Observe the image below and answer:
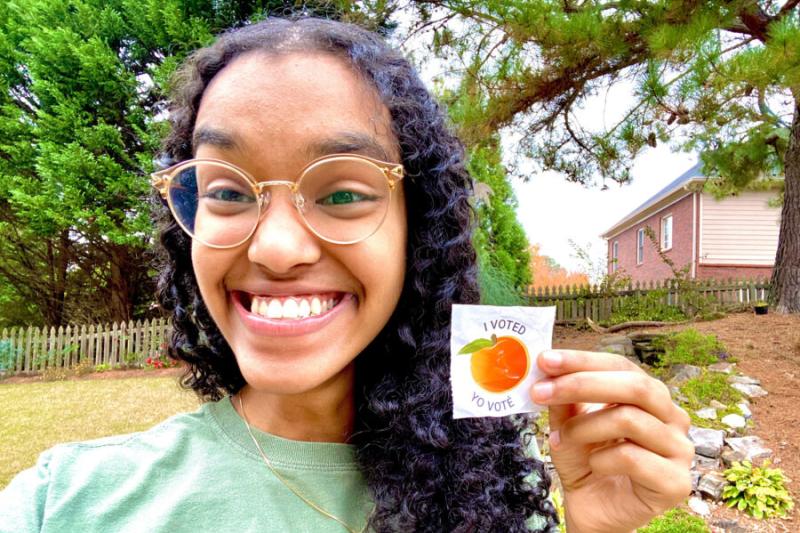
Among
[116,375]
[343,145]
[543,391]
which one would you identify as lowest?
[116,375]

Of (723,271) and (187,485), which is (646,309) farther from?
(187,485)

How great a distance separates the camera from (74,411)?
6527 millimetres

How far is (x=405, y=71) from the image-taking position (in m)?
1.32

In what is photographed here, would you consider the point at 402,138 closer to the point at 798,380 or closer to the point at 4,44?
the point at 798,380

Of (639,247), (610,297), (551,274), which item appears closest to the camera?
(610,297)

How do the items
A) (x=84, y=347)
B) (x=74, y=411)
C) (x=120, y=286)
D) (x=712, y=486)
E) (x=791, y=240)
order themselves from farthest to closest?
(x=120, y=286) → (x=84, y=347) → (x=791, y=240) → (x=74, y=411) → (x=712, y=486)

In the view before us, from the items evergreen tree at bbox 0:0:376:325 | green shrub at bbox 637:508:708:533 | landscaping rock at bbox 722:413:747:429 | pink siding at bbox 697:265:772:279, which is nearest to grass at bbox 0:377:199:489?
evergreen tree at bbox 0:0:376:325

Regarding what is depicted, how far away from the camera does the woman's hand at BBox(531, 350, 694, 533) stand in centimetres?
98

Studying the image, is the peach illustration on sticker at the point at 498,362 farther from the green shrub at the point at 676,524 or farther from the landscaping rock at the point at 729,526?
the landscaping rock at the point at 729,526

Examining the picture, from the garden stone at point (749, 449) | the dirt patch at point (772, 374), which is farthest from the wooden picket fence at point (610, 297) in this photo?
the garden stone at point (749, 449)

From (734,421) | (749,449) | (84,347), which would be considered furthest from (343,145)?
(84,347)

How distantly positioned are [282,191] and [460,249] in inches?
19.9

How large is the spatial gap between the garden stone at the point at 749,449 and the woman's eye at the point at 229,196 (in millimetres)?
4253

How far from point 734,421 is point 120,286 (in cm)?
1257
